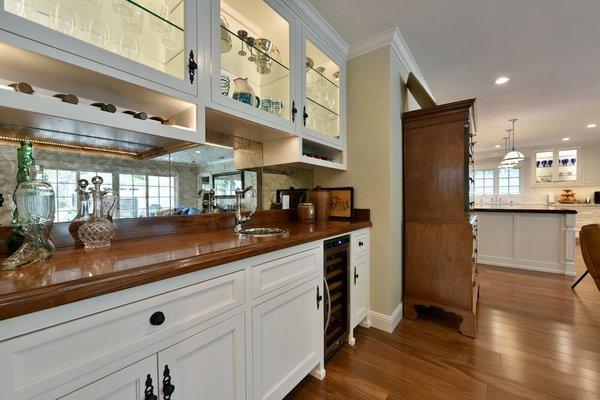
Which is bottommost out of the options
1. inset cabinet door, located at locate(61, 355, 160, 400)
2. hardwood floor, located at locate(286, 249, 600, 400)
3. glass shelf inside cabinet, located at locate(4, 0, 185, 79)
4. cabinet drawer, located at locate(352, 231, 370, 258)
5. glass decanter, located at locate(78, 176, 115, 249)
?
hardwood floor, located at locate(286, 249, 600, 400)

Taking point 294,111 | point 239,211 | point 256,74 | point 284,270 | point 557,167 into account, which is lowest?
point 284,270

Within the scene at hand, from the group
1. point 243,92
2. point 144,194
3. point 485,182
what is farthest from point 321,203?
point 485,182

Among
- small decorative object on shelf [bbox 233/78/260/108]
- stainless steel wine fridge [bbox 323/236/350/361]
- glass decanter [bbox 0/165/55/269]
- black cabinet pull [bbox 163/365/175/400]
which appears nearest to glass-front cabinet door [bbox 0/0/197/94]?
small decorative object on shelf [bbox 233/78/260/108]

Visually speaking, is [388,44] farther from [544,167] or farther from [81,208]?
[544,167]

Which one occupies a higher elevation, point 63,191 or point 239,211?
point 63,191

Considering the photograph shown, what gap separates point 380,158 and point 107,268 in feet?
6.11

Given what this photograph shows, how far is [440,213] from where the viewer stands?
6.73ft

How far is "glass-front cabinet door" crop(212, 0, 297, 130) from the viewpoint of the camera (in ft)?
4.66

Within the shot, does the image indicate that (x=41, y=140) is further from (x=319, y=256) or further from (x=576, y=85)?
(x=576, y=85)

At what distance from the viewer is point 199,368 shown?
864mm

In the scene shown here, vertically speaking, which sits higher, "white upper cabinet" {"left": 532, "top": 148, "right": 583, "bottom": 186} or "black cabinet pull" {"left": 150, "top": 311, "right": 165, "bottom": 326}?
"white upper cabinet" {"left": 532, "top": 148, "right": 583, "bottom": 186}

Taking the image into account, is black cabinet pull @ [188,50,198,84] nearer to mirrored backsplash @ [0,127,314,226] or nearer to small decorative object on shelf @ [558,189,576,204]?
mirrored backsplash @ [0,127,314,226]

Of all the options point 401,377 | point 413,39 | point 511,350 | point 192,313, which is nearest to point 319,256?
point 192,313

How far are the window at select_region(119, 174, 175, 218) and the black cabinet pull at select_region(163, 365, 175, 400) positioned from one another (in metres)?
0.77
